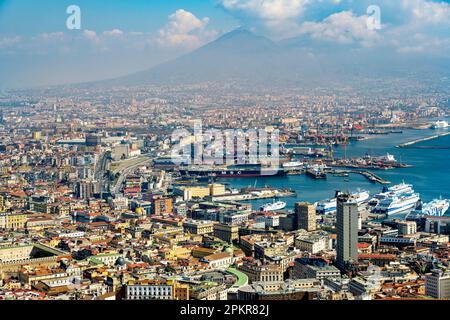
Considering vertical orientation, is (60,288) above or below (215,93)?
below

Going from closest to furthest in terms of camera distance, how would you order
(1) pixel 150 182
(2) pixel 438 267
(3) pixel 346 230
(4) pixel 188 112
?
1. (2) pixel 438 267
2. (3) pixel 346 230
3. (1) pixel 150 182
4. (4) pixel 188 112

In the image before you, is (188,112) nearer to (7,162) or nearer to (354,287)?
(7,162)

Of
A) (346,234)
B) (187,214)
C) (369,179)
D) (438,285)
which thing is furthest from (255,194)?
(438,285)

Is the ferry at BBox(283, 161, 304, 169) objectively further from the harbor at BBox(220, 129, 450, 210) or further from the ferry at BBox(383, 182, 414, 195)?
the ferry at BBox(383, 182, 414, 195)

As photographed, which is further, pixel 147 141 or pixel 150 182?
pixel 147 141

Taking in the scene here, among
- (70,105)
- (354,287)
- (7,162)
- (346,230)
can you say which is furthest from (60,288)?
(70,105)

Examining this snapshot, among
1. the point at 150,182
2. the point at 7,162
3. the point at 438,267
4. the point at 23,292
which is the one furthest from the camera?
the point at 7,162

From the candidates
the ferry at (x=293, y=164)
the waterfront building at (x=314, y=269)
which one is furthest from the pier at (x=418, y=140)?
the waterfront building at (x=314, y=269)
